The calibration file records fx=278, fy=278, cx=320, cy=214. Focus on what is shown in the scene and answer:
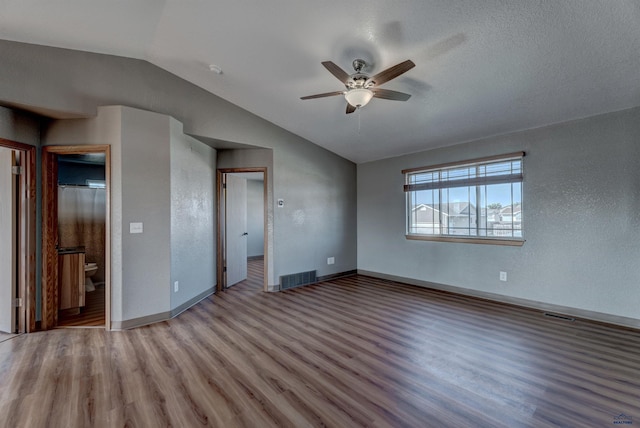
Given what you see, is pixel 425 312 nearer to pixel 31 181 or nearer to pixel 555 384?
pixel 555 384

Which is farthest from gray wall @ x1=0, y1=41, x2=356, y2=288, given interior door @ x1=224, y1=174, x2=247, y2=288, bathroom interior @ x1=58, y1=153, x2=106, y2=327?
bathroom interior @ x1=58, y1=153, x2=106, y2=327

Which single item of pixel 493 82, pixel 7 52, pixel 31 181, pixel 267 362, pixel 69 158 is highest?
pixel 7 52

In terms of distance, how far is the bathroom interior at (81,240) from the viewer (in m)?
3.52

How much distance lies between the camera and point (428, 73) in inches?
117

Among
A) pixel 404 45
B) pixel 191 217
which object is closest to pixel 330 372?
pixel 191 217

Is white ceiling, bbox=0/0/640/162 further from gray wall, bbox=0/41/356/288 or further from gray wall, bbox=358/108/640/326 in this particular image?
gray wall, bbox=358/108/640/326

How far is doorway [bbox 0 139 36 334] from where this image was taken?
10.0 feet

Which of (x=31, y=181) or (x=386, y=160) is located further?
(x=386, y=160)

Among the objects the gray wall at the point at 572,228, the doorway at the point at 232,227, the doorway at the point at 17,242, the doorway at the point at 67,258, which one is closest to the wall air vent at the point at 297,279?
the doorway at the point at 232,227

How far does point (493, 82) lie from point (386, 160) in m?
2.64

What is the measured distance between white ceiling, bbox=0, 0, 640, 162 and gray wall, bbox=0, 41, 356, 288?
19 cm

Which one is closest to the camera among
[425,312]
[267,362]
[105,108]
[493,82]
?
[267,362]

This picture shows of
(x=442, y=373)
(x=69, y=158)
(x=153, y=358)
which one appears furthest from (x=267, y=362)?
(x=69, y=158)

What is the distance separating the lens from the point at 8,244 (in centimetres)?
305
